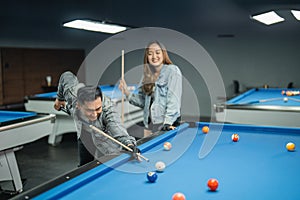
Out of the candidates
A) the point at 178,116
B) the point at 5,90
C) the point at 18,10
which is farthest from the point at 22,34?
the point at 178,116

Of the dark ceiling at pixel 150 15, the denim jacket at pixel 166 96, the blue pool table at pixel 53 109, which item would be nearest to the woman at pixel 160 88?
the denim jacket at pixel 166 96

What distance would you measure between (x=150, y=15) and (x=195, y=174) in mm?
5117

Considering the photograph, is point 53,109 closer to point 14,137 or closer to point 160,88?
point 14,137

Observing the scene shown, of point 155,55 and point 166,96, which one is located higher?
point 155,55

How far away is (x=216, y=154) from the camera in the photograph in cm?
203

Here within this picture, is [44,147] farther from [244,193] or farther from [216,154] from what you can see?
[244,193]

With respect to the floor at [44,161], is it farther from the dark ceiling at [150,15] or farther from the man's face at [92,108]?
the dark ceiling at [150,15]

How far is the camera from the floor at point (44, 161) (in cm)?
340

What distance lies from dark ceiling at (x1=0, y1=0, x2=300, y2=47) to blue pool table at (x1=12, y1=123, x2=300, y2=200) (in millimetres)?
3576

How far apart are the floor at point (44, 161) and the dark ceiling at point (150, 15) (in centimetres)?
204

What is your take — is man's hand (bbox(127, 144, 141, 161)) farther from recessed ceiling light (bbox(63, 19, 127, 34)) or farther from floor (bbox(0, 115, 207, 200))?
recessed ceiling light (bbox(63, 19, 127, 34))

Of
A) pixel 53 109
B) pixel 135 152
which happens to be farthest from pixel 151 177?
pixel 53 109

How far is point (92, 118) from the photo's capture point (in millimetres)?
2168

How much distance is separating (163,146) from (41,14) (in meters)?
5.22
